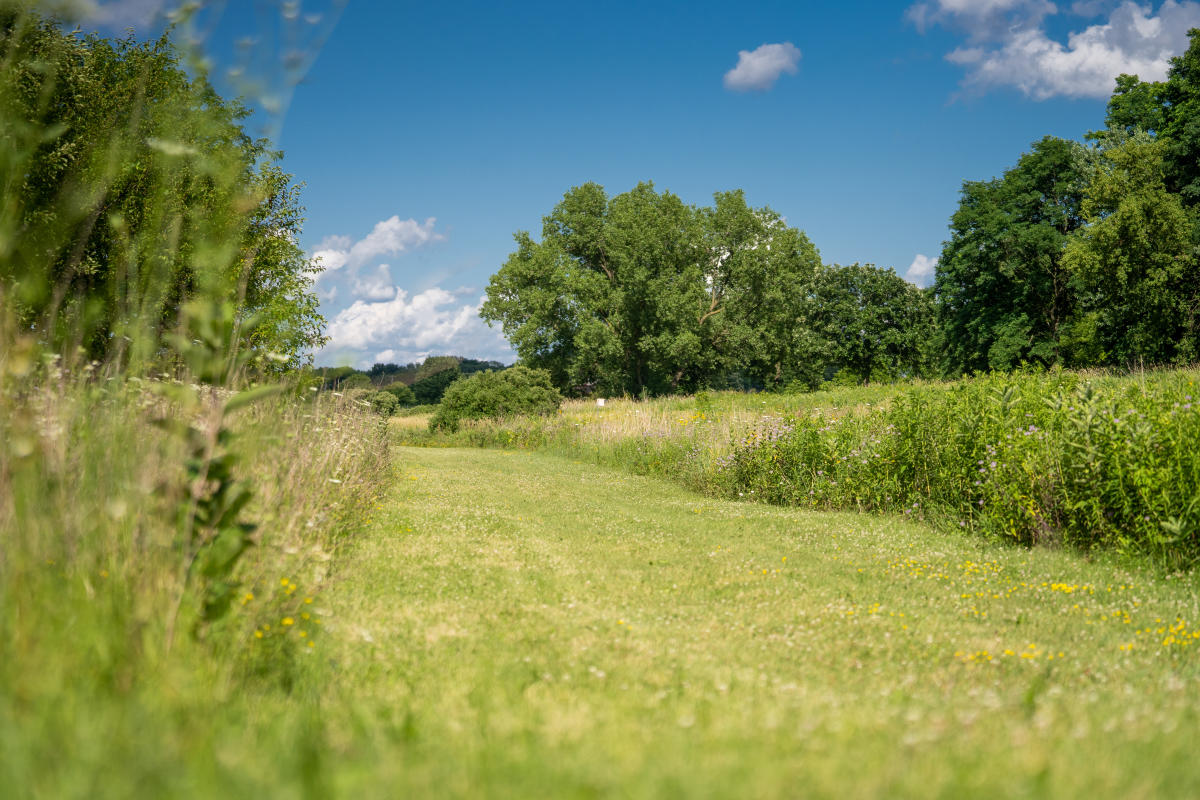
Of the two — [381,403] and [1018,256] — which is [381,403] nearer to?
→ [381,403]

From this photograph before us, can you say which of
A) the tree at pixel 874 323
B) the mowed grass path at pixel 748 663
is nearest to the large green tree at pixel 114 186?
the mowed grass path at pixel 748 663

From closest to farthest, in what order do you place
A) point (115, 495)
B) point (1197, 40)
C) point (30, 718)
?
point (30, 718)
point (115, 495)
point (1197, 40)

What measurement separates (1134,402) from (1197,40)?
30094mm

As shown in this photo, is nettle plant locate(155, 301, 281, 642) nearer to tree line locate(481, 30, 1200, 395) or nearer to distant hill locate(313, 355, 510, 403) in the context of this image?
distant hill locate(313, 355, 510, 403)

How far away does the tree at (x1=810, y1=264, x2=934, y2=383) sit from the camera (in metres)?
55.0

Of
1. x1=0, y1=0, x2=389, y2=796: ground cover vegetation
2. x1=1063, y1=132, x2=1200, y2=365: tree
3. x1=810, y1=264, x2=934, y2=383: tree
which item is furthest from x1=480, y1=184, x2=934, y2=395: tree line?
x1=0, y1=0, x2=389, y2=796: ground cover vegetation

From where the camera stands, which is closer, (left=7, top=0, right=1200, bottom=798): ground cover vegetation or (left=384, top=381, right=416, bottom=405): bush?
(left=7, top=0, right=1200, bottom=798): ground cover vegetation

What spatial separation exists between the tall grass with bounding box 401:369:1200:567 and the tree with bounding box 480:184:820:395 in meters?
26.7

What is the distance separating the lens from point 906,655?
486cm

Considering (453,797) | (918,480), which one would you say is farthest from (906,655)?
(918,480)

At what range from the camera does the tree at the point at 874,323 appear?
180 ft

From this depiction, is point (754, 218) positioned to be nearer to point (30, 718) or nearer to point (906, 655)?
point (906, 655)

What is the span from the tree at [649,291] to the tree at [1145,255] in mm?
18611

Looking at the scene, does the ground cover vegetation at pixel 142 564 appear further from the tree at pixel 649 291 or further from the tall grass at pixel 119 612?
the tree at pixel 649 291
